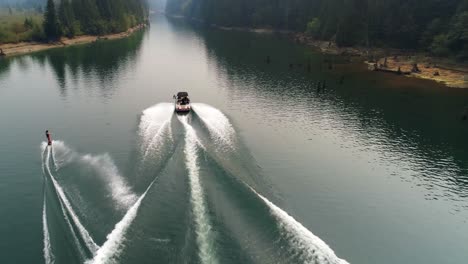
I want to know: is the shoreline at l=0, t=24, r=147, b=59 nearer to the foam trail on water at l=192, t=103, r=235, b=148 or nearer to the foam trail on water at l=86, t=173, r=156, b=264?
the foam trail on water at l=192, t=103, r=235, b=148

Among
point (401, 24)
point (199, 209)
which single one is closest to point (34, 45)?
point (401, 24)

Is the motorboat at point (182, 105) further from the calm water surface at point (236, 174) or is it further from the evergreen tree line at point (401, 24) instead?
the evergreen tree line at point (401, 24)

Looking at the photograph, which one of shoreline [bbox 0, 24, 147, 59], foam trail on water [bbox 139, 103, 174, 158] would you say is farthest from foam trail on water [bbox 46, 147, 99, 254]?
shoreline [bbox 0, 24, 147, 59]

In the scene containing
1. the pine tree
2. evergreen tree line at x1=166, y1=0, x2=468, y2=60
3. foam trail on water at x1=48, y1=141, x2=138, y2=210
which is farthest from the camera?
the pine tree

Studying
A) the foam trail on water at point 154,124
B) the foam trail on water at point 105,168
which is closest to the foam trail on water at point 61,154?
the foam trail on water at point 105,168

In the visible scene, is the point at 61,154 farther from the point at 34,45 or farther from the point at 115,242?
the point at 34,45

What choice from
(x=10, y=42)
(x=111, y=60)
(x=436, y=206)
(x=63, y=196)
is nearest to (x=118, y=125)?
(x=63, y=196)
